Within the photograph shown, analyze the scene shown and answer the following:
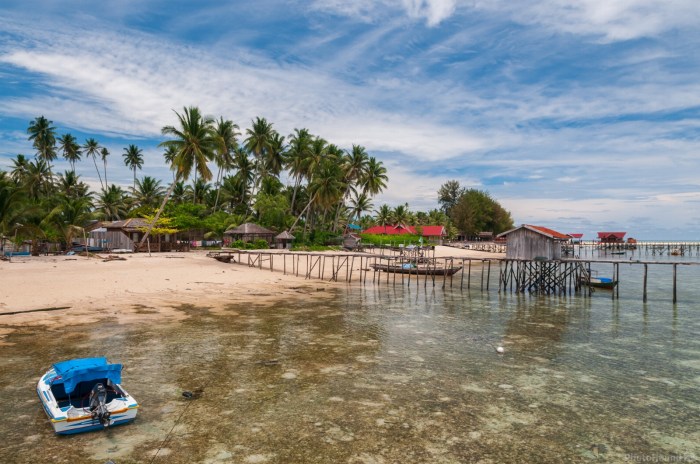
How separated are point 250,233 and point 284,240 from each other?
6.29 meters

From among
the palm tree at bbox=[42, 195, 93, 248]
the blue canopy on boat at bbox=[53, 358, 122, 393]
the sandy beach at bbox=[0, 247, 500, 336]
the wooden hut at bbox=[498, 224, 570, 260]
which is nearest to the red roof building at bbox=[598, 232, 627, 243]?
the wooden hut at bbox=[498, 224, 570, 260]

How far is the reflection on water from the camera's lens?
7953 mm

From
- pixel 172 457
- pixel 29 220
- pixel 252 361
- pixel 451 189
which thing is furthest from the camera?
pixel 451 189

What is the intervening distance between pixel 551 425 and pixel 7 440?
10.3m

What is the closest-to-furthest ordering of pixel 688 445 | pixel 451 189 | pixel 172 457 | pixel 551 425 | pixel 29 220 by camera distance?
pixel 172 457 → pixel 688 445 → pixel 551 425 → pixel 29 220 → pixel 451 189

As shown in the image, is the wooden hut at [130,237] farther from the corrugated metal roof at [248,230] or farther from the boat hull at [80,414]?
the boat hull at [80,414]

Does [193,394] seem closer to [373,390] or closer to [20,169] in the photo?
[373,390]

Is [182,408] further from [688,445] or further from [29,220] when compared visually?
[29,220]

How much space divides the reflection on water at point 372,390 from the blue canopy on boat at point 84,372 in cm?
85

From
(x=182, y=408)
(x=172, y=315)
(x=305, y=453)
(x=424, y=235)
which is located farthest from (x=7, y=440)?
(x=424, y=235)

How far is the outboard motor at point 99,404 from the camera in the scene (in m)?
8.27

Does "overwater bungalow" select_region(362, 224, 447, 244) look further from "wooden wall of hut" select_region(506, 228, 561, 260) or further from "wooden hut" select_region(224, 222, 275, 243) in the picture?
"wooden wall of hut" select_region(506, 228, 561, 260)

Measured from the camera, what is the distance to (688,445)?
8344mm

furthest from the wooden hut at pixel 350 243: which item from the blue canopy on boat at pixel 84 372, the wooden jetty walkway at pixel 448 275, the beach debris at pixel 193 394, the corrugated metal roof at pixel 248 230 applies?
the blue canopy on boat at pixel 84 372
